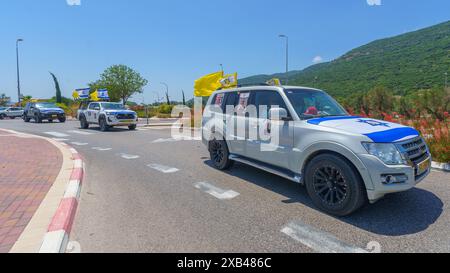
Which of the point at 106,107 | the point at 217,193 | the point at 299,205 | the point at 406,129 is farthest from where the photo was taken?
the point at 106,107

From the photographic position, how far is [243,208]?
400 cm

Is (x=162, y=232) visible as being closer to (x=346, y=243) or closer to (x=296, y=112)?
(x=346, y=243)

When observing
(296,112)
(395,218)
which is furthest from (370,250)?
(296,112)

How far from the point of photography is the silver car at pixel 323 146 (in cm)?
327

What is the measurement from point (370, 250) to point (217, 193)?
2.53 meters

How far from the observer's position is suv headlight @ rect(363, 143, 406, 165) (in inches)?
Result: 128

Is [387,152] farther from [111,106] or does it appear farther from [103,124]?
[111,106]

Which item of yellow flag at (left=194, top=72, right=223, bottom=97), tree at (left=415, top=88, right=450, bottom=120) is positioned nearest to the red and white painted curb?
yellow flag at (left=194, top=72, right=223, bottom=97)

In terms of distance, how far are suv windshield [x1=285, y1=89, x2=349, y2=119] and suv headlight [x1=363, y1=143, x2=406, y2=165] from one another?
1202 millimetres

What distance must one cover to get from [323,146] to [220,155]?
294 cm

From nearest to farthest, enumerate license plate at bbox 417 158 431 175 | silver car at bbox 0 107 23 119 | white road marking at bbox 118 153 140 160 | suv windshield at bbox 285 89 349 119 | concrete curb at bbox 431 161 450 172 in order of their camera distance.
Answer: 1. license plate at bbox 417 158 431 175
2. suv windshield at bbox 285 89 349 119
3. concrete curb at bbox 431 161 450 172
4. white road marking at bbox 118 153 140 160
5. silver car at bbox 0 107 23 119

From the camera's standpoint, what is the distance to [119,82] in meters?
50.5

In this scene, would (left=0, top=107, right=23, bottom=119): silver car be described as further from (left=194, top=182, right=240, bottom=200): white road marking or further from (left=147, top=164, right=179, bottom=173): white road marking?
(left=194, top=182, right=240, bottom=200): white road marking

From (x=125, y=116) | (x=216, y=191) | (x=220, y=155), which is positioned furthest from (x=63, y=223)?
(x=125, y=116)
